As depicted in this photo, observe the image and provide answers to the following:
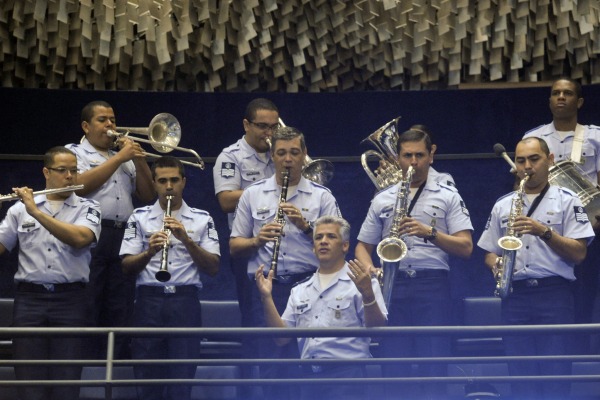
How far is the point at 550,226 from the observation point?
24.2 ft

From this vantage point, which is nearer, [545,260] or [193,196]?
[545,260]

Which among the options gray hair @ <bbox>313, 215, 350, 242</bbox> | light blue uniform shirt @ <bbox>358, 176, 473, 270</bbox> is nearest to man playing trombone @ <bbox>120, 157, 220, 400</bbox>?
gray hair @ <bbox>313, 215, 350, 242</bbox>

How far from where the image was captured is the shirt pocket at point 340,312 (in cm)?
684

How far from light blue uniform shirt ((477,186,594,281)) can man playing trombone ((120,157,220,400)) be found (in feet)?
5.34

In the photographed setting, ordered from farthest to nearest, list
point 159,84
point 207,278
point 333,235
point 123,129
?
point 159,84
point 207,278
point 123,129
point 333,235

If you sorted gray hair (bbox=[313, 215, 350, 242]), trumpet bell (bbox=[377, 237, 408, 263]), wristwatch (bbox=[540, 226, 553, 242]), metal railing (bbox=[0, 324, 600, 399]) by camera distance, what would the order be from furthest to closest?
trumpet bell (bbox=[377, 237, 408, 263]), wristwatch (bbox=[540, 226, 553, 242]), gray hair (bbox=[313, 215, 350, 242]), metal railing (bbox=[0, 324, 600, 399])

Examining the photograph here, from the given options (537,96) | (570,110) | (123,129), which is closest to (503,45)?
(537,96)

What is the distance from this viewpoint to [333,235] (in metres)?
6.93

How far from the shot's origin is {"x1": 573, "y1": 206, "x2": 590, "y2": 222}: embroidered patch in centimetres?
736

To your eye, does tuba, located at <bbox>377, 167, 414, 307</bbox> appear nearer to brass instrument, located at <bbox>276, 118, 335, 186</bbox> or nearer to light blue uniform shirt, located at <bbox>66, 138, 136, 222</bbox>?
brass instrument, located at <bbox>276, 118, 335, 186</bbox>

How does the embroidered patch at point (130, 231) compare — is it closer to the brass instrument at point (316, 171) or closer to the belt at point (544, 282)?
the brass instrument at point (316, 171)

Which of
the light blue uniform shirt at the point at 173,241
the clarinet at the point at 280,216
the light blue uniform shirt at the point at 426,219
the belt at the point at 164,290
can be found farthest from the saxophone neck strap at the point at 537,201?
the belt at the point at 164,290

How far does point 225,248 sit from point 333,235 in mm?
2776

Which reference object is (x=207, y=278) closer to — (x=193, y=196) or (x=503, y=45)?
(x=193, y=196)
